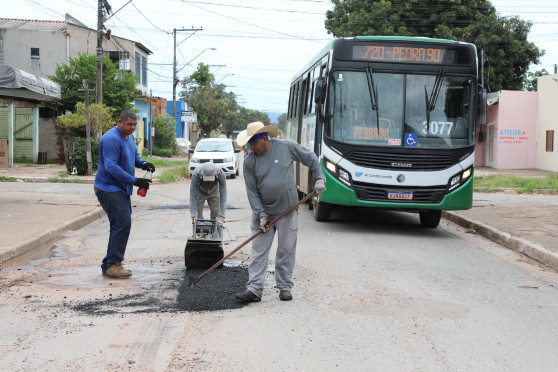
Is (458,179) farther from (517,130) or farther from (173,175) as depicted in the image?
(517,130)

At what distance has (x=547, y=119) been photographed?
117 feet

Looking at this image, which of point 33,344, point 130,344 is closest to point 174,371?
point 130,344

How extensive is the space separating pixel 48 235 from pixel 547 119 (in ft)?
99.7

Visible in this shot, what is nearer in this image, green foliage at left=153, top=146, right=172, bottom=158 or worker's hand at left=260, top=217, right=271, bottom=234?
worker's hand at left=260, top=217, right=271, bottom=234

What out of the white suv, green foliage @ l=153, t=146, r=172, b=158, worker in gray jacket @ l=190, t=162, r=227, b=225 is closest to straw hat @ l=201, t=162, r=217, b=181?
worker in gray jacket @ l=190, t=162, r=227, b=225

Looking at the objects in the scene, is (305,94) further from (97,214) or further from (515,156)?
(515,156)

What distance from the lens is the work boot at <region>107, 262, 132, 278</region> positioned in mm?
7969

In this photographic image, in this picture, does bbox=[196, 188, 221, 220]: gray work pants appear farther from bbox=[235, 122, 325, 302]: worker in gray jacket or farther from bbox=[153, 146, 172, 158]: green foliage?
bbox=[153, 146, 172, 158]: green foliage

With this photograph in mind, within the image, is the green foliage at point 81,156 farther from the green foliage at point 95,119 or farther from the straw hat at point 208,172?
the straw hat at point 208,172

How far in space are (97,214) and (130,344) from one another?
989 centimetres

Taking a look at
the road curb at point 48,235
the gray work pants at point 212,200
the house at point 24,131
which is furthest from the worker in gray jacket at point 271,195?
the house at point 24,131

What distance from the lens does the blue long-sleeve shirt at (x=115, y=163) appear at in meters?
7.86

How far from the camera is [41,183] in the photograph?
73.5ft

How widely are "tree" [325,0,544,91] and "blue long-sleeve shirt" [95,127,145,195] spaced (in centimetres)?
2955
